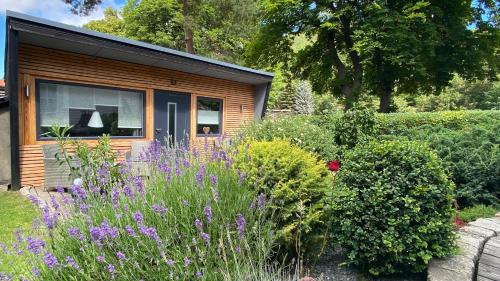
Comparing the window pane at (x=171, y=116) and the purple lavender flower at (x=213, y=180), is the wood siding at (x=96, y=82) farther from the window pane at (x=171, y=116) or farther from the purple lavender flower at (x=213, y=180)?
the purple lavender flower at (x=213, y=180)

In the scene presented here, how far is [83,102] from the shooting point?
22.7ft

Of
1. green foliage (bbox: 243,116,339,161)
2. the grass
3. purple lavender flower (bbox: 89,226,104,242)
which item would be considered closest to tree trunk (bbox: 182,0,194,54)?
green foliage (bbox: 243,116,339,161)

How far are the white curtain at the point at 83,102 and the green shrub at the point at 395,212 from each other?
20.8ft

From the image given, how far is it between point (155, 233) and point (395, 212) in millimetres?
1797

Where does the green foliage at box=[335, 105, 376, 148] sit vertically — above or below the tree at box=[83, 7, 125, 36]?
below

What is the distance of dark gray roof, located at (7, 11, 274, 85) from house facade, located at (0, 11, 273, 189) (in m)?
0.01

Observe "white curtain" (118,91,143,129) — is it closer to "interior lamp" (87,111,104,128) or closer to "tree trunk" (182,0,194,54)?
"interior lamp" (87,111,104,128)

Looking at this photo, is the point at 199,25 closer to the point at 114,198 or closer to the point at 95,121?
the point at 95,121

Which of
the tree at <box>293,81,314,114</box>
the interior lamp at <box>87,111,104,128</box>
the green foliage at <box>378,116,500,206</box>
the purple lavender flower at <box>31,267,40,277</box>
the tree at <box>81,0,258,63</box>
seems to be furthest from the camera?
the tree at <box>293,81,314,114</box>

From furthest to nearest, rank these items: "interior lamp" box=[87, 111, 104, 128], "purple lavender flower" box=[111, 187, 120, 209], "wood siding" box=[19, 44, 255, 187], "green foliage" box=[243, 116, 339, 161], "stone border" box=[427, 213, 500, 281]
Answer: "interior lamp" box=[87, 111, 104, 128] < "wood siding" box=[19, 44, 255, 187] < "green foliage" box=[243, 116, 339, 161] < "stone border" box=[427, 213, 500, 281] < "purple lavender flower" box=[111, 187, 120, 209]

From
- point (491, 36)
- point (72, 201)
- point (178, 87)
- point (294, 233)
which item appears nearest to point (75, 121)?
point (178, 87)

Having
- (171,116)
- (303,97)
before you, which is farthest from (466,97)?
(171,116)

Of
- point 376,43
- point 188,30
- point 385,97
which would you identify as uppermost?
point 188,30

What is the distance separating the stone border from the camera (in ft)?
7.22
